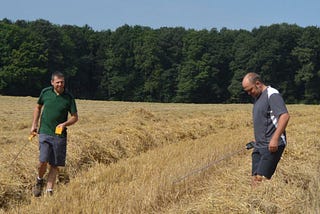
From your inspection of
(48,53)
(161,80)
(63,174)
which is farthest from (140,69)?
(63,174)

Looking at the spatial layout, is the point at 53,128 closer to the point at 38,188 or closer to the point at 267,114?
the point at 38,188

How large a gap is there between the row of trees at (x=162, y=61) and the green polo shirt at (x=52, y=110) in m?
49.0

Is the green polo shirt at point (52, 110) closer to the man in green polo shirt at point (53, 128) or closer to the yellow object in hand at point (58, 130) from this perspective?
the man in green polo shirt at point (53, 128)

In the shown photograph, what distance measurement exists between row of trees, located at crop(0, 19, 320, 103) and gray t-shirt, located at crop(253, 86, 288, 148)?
51.1m

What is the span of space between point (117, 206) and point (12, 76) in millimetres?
51051

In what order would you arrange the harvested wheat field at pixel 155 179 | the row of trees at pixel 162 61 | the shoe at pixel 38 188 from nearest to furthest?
the harvested wheat field at pixel 155 179 < the shoe at pixel 38 188 < the row of trees at pixel 162 61

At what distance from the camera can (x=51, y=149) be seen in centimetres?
706

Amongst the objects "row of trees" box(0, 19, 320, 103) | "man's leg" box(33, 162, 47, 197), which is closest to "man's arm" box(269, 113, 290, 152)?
"man's leg" box(33, 162, 47, 197)

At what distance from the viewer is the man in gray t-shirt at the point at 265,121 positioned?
5891mm

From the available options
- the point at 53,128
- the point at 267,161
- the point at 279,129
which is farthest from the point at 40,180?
the point at 279,129

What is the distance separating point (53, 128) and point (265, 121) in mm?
3219

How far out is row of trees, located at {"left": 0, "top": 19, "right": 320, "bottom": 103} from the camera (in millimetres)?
58625

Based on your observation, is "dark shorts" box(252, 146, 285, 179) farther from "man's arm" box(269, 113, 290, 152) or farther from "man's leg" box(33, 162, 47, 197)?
"man's leg" box(33, 162, 47, 197)

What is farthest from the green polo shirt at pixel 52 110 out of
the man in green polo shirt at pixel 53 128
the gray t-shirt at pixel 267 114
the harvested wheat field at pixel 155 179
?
the gray t-shirt at pixel 267 114
